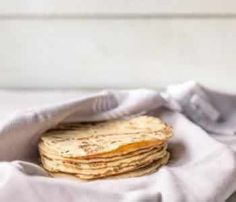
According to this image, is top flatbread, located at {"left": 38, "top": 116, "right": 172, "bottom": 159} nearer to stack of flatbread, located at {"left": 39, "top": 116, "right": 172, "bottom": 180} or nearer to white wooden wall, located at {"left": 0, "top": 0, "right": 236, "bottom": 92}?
stack of flatbread, located at {"left": 39, "top": 116, "right": 172, "bottom": 180}

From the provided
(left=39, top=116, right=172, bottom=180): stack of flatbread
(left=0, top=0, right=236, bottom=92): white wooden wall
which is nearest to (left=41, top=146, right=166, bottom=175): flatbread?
(left=39, top=116, right=172, bottom=180): stack of flatbread

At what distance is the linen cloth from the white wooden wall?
8 cm

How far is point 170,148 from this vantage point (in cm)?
68

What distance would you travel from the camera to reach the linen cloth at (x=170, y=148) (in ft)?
1.67

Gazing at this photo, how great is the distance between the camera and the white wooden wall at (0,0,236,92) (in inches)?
35.4

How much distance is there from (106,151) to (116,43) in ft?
1.19

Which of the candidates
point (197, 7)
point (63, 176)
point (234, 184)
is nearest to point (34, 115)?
point (63, 176)

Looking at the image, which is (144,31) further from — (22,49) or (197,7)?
(22,49)

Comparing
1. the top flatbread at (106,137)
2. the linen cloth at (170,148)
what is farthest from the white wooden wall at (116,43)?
the top flatbread at (106,137)

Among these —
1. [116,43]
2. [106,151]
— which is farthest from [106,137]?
[116,43]

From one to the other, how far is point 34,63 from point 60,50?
5 cm

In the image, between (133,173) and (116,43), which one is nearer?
(133,173)

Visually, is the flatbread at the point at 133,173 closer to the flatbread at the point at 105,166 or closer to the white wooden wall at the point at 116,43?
the flatbread at the point at 105,166

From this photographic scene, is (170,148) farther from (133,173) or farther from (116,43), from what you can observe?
(116,43)
